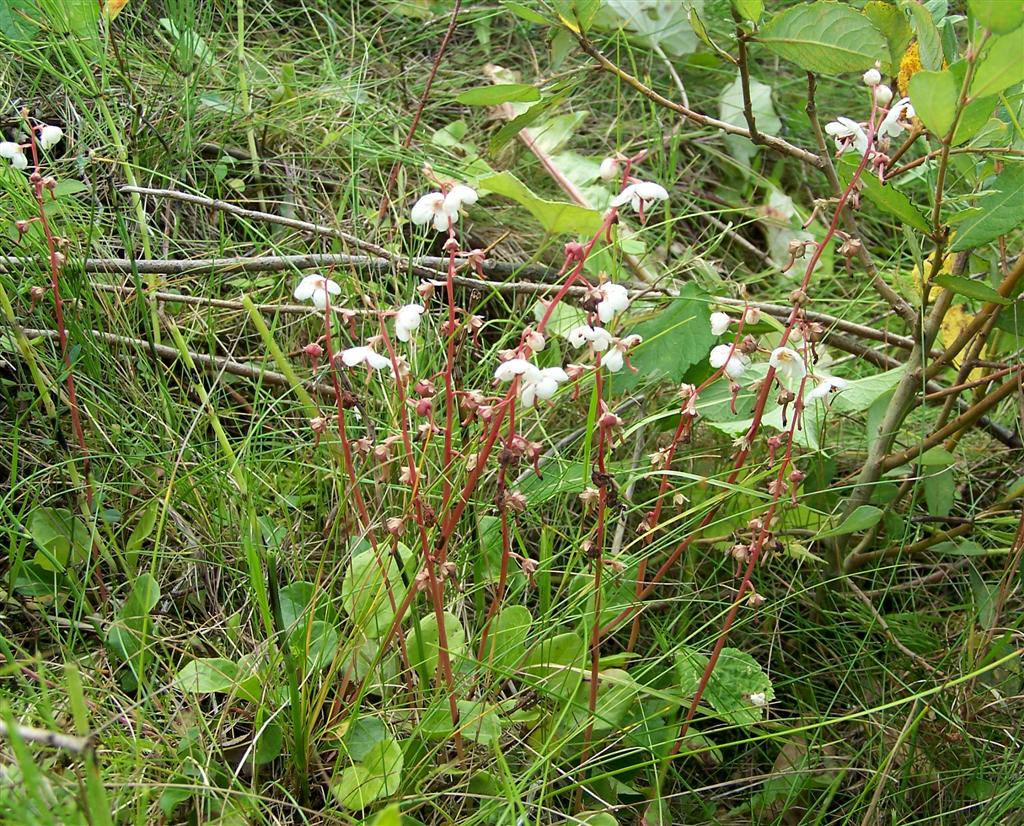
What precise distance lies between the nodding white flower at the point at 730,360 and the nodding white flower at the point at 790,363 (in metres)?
0.03

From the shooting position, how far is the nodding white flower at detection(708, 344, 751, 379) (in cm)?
110

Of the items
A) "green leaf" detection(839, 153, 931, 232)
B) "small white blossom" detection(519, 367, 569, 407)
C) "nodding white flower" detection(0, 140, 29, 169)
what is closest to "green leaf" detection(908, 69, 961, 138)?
"green leaf" detection(839, 153, 931, 232)

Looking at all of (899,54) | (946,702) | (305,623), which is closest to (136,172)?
(305,623)

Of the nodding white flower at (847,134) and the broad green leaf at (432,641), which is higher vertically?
the nodding white flower at (847,134)

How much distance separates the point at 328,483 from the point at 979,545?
98cm

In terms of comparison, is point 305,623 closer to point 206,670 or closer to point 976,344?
point 206,670

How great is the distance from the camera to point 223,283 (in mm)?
1806

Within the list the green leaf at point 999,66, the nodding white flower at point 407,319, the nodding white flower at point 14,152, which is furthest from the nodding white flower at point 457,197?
the nodding white flower at point 14,152

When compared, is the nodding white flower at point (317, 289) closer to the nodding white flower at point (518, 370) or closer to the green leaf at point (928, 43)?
the nodding white flower at point (518, 370)

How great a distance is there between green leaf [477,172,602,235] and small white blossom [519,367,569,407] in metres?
0.53

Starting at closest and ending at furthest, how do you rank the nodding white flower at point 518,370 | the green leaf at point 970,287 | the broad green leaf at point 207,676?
the nodding white flower at point 518,370 < the broad green leaf at point 207,676 < the green leaf at point 970,287

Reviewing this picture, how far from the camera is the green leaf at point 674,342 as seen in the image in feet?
5.03

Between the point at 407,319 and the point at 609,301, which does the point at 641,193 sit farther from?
the point at 407,319

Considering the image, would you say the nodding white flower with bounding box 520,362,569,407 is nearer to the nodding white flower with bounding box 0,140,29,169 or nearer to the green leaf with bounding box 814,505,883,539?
the green leaf with bounding box 814,505,883,539
